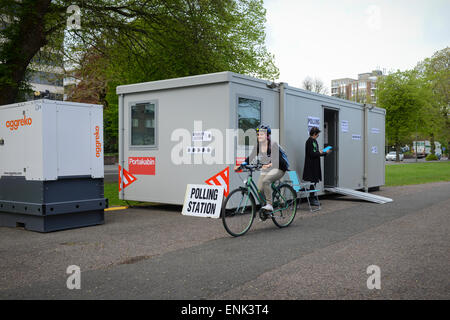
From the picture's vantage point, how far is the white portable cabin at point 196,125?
8.89m

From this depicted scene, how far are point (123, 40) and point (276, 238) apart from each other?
36.4 feet

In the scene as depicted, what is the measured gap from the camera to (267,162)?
24.0 feet

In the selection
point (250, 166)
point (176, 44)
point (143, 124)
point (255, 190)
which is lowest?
point (255, 190)

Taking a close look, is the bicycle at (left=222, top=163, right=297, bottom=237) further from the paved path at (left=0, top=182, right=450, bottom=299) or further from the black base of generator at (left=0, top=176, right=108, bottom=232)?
the black base of generator at (left=0, top=176, right=108, bottom=232)

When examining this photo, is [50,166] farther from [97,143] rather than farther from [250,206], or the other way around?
[250,206]

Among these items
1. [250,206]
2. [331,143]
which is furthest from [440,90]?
[250,206]

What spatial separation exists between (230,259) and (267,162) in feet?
8.18

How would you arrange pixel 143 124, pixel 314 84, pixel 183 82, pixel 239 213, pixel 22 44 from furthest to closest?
1. pixel 314 84
2. pixel 22 44
3. pixel 143 124
4. pixel 183 82
5. pixel 239 213

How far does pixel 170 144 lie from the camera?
31.9 feet

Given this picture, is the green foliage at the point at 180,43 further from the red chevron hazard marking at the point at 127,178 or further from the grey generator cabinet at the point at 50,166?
the grey generator cabinet at the point at 50,166

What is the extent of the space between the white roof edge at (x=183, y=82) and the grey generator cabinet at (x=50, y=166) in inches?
84.9

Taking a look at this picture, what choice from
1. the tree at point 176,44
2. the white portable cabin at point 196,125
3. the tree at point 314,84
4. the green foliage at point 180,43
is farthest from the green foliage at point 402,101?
the white portable cabin at point 196,125

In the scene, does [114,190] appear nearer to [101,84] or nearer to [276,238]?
[276,238]

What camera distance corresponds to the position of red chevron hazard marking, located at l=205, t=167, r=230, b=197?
344 inches
